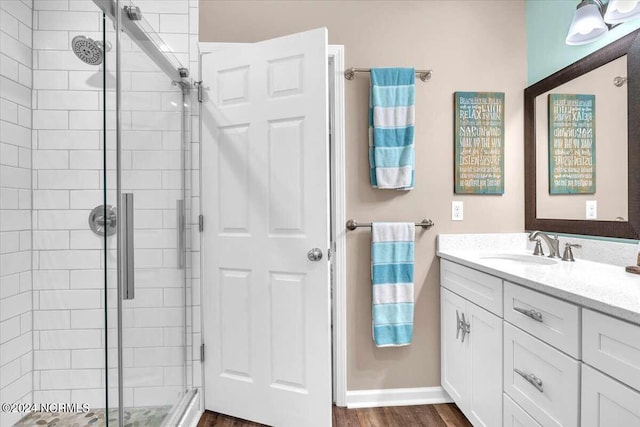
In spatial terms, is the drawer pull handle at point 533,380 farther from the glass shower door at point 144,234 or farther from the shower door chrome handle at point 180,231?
the shower door chrome handle at point 180,231

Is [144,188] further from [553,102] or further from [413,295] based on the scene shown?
[553,102]

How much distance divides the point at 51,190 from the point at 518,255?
7.55ft

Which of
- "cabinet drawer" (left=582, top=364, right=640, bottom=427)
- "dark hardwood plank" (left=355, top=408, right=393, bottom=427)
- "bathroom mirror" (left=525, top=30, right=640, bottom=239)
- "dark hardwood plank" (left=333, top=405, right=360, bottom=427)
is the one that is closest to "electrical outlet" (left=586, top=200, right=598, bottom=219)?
"bathroom mirror" (left=525, top=30, right=640, bottom=239)

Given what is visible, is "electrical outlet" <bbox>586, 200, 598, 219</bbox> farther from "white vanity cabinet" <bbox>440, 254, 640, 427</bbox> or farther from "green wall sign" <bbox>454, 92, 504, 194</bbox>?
"white vanity cabinet" <bbox>440, 254, 640, 427</bbox>

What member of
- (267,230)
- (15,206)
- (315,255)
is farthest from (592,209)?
(15,206)

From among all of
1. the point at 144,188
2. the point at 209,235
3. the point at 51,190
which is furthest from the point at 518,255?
the point at 51,190

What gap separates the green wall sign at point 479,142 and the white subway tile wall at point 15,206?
2.14 meters

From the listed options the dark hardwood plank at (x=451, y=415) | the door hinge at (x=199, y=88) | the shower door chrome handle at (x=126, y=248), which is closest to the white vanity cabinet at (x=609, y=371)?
the dark hardwood plank at (x=451, y=415)

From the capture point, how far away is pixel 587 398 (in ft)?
3.57

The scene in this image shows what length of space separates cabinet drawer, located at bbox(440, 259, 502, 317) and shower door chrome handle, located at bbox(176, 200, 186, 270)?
4.88 feet

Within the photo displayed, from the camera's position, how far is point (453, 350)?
2.01 m

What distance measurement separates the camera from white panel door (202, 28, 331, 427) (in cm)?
180

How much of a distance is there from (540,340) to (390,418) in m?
1.08

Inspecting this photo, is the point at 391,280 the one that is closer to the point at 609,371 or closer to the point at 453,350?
the point at 453,350
